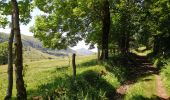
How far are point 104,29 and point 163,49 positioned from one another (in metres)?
16.3

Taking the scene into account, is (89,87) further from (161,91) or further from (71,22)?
(71,22)

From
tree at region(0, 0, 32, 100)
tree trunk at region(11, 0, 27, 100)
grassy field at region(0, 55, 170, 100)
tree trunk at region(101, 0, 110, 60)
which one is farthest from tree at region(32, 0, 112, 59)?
tree trunk at region(11, 0, 27, 100)

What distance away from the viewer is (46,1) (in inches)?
1876

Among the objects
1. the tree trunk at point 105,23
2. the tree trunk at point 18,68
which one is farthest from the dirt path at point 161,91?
the tree trunk at point 18,68

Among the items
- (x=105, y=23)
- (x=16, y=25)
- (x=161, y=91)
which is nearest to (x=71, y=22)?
(x=105, y=23)

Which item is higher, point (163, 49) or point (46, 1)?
point (46, 1)

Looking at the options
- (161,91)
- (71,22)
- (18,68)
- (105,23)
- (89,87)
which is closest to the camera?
(18,68)

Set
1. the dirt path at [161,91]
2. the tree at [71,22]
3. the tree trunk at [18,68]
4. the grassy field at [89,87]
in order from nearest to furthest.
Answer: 1. the tree trunk at [18,68]
2. the grassy field at [89,87]
3. the dirt path at [161,91]
4. the tree at [71,22]

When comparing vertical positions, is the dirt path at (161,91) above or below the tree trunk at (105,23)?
below

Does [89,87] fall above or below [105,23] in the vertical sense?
below

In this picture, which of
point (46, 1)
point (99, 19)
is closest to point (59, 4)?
point (46, 1)

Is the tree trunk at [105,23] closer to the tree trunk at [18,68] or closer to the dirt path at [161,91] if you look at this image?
the dirt path at [161,91]

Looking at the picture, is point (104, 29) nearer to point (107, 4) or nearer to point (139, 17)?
point (107, 4)

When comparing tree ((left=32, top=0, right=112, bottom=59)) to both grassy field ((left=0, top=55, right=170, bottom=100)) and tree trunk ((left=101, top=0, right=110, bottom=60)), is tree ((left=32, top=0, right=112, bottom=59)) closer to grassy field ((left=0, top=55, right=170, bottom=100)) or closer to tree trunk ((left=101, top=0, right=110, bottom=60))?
tree trunk ((left=101, top=0, right=110, bottom=60))
